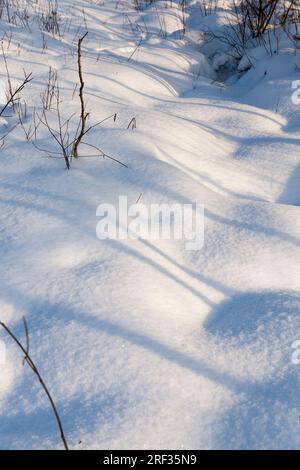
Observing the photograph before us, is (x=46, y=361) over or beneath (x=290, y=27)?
beneath

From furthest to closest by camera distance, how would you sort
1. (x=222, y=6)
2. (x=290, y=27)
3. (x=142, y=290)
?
1. (x=222, y=6)
2. (x=290, y=27)
3. (x=142, y=290)

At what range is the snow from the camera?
1.27 m

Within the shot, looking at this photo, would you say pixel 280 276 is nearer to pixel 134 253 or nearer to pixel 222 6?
pixel 134 253

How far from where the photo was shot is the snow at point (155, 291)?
1.27m

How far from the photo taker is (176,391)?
4.37 feet

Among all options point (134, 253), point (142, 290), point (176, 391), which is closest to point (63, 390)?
point (176, 391)

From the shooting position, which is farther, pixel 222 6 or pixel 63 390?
pixel 222 6

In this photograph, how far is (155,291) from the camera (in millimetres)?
1679

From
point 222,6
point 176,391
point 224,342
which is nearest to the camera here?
point 176,391

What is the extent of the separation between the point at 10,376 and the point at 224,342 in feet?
2.15

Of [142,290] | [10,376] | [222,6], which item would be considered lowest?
[10,376]

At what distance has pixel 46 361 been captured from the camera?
142cm

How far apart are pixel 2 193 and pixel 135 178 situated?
60 cm

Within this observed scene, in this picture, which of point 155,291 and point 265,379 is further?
point 155,291
